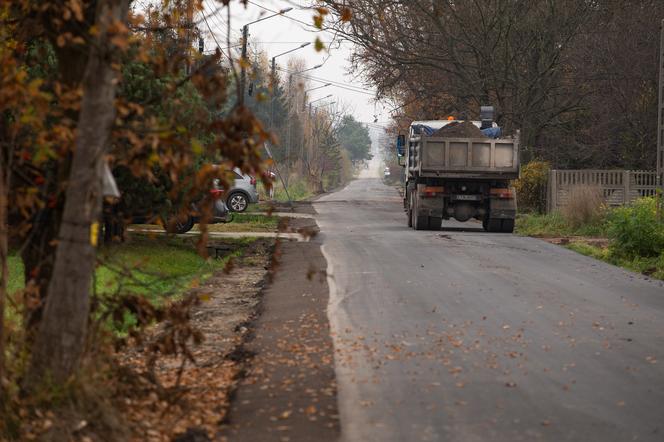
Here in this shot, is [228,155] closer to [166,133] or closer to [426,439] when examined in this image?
[166,133]

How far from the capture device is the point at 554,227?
95.2ft

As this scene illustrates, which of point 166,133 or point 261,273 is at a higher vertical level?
point 166,133

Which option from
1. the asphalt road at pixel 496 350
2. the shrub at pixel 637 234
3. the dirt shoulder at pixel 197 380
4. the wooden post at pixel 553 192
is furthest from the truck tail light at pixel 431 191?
the dirt shoulder at pixel 197 380

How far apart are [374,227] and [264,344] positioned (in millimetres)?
19706

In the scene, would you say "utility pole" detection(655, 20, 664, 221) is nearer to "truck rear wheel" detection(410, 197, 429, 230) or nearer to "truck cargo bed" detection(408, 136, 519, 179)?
"truck cargo bed" detection(408, 136, 519, 179)

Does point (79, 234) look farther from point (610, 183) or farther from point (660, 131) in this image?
point (610, 183)

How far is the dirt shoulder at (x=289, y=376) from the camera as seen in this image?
6.88m

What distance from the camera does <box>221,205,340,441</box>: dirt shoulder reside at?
688 centimetres

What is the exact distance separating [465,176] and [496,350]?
18056 mm

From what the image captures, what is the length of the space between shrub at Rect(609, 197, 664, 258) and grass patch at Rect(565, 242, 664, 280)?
0.22 m

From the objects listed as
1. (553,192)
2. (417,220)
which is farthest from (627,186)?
(417,220)

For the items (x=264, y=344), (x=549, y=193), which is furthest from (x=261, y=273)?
(x=549, y=193)

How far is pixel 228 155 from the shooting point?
21.0ft

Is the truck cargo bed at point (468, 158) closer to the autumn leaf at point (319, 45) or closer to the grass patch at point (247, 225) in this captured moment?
the grass patch at point (247, 225)
